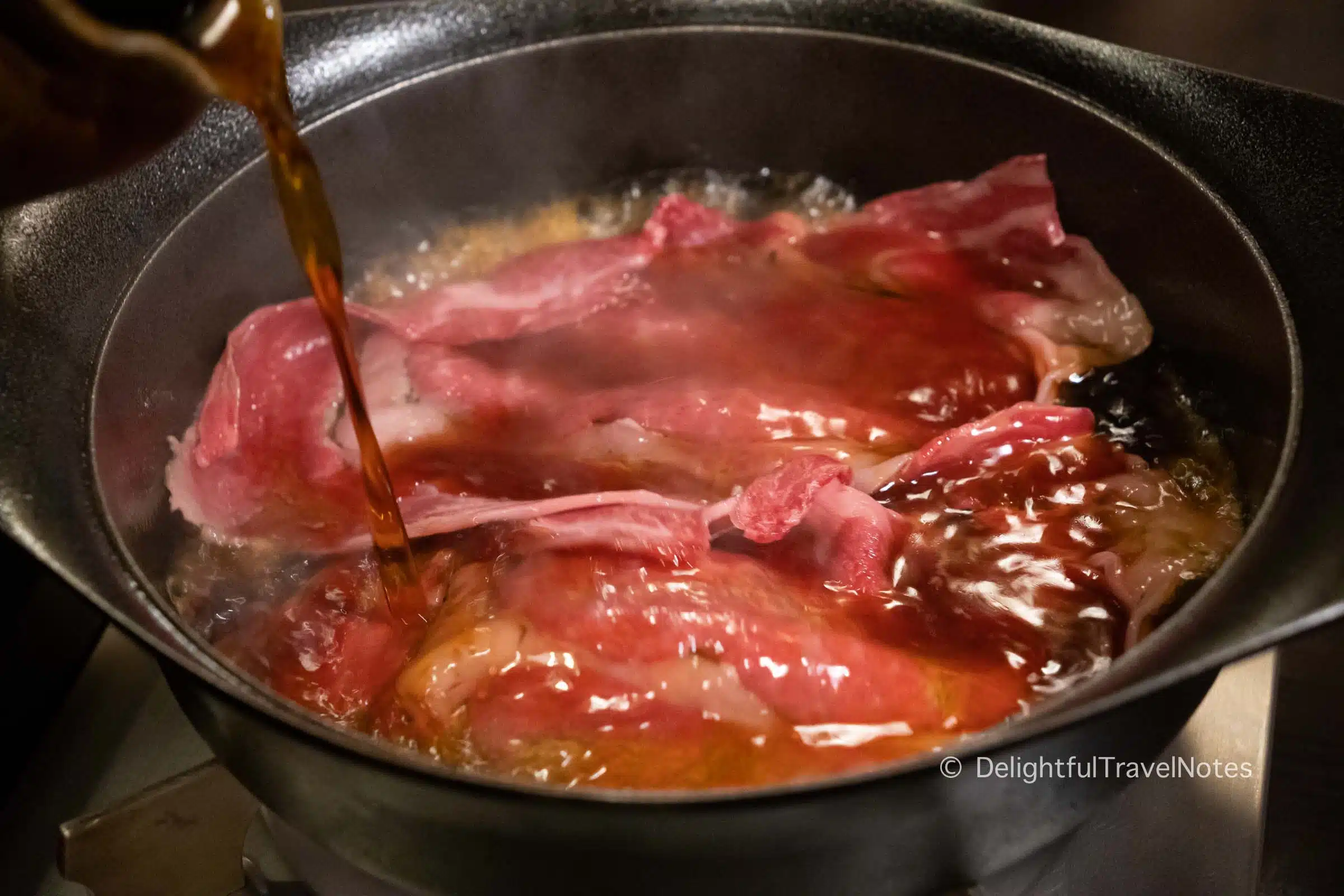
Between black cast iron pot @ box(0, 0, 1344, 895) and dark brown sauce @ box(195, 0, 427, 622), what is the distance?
0.23 meters

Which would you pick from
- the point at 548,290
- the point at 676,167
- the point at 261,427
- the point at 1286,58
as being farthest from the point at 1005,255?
the point at 261,427

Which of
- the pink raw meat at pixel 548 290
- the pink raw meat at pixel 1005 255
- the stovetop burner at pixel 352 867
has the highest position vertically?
the pink raw meat at pixel 1005 255

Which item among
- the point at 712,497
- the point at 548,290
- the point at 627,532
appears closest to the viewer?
the point at 627,532

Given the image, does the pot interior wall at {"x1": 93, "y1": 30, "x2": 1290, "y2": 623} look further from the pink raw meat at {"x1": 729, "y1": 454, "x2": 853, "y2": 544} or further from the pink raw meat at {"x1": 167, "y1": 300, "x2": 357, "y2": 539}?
Answer: the pink raw meat at {"x1": 729, "y1": 454, "x2": 853, "y2": 544}

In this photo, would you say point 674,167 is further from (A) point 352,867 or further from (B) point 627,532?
(A) point 352,867

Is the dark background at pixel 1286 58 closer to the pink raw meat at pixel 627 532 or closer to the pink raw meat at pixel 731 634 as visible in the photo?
the pink raw meat at pixel 731 634

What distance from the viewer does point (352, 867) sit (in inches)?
39.4

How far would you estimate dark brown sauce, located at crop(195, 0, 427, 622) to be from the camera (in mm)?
837

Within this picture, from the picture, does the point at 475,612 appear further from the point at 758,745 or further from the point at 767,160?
the point at 767,160

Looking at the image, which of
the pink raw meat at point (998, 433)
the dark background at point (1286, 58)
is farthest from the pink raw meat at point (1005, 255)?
the dark background at point (1286, 58)

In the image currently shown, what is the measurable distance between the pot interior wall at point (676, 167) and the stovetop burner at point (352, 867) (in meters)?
0.25

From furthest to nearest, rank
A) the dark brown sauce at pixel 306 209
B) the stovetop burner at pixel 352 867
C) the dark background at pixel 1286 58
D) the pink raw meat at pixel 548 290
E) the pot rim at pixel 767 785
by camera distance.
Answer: the pink raw meat at pixel 548 290, the dark background at pixel 1286 58, the stovetop burner at pixel 352 867, the dark brown sauce at pixel 306 209, the pot rim at pixel 767 785

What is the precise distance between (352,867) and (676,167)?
1.11m

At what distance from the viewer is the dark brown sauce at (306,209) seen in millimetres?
837
